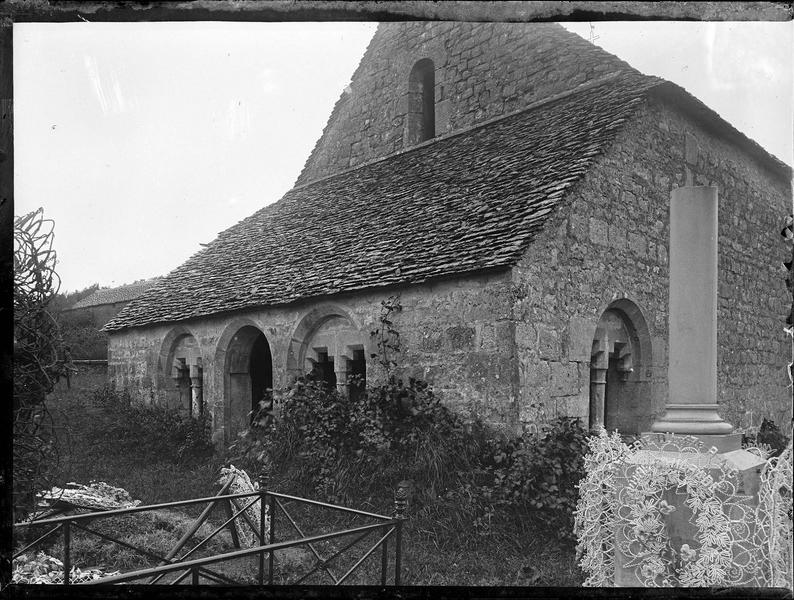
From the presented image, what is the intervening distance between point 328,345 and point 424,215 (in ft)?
7.93

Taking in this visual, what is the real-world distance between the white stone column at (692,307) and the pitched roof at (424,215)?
9.45 feet

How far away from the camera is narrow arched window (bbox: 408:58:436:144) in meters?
12.1

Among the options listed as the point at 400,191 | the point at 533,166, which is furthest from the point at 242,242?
the point at 533,166

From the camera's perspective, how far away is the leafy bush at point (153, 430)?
1020 cm

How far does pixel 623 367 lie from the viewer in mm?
8531

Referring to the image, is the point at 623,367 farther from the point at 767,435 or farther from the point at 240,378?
the point at 240,378

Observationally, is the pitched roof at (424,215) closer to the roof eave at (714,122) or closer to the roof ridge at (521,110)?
the roof ridge at (521,110)

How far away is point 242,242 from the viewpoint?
533 inches

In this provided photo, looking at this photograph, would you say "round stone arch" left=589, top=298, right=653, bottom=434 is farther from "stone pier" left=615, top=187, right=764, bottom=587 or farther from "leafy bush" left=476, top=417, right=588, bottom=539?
"stone pier" left=615, top=187, right=764, bottom=587

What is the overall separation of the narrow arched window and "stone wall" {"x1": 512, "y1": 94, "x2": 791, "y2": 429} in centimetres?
483

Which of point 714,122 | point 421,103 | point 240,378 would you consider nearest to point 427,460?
point 240,378

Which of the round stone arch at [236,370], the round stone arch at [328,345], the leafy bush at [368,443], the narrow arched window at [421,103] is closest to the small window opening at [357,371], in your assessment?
the round stone arch at [328,345]

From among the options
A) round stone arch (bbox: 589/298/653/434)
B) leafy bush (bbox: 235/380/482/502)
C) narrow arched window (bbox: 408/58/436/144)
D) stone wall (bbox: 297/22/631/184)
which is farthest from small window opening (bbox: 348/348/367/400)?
narrow arched window (bbox: 408/58/436/144)

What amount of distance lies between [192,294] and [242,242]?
1.77 m
